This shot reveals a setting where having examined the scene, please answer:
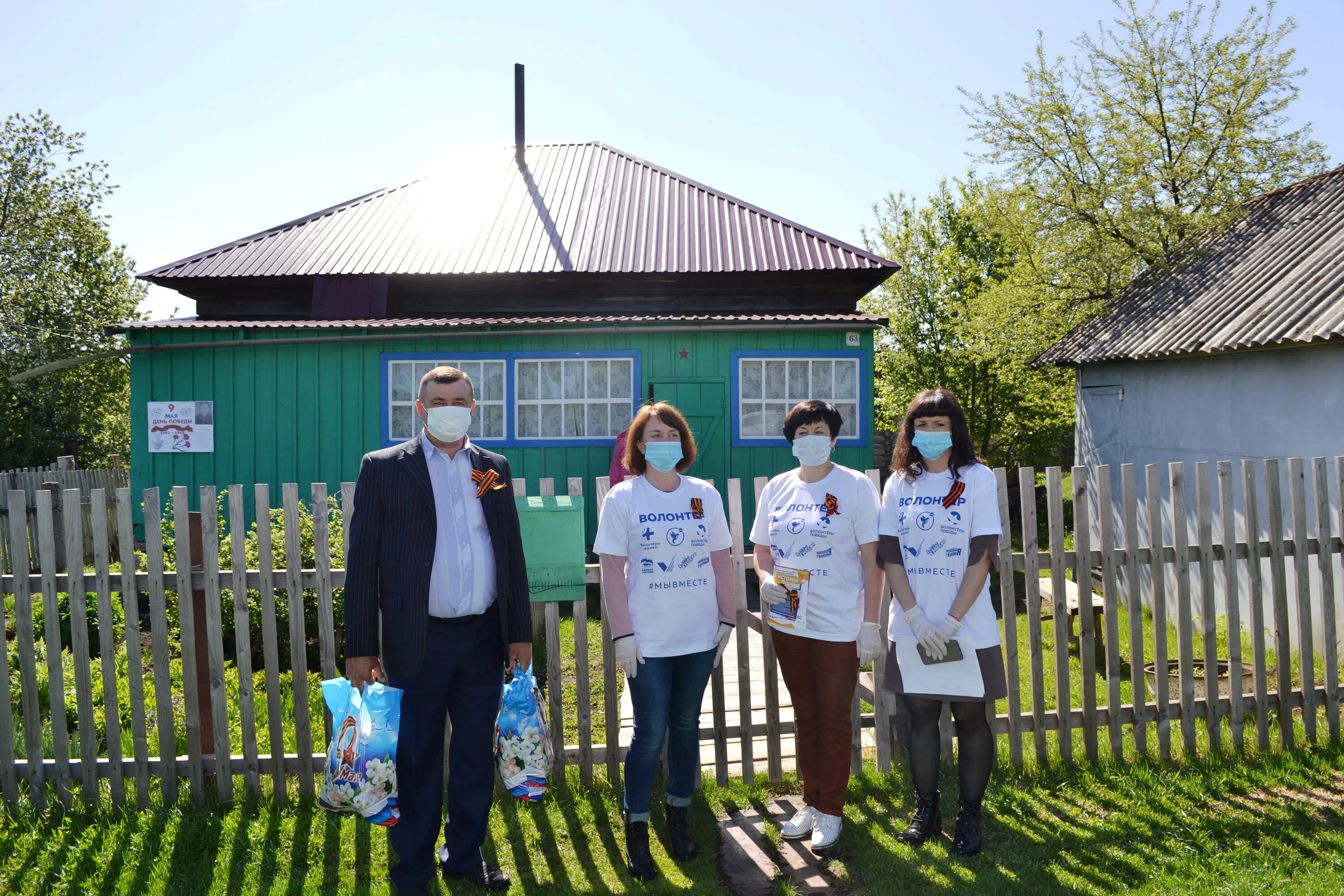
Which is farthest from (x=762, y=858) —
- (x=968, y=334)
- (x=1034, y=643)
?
(x=968, y=334)

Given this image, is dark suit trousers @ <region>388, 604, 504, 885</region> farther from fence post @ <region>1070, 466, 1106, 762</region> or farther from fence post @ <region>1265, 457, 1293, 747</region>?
fence post @ <region>1265, 457, 1293, 747</region>

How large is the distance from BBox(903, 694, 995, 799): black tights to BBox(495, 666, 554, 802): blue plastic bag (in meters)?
1.45

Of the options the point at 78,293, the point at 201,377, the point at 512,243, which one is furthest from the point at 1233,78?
the point at 78,293

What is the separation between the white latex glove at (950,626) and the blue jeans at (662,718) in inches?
34.9

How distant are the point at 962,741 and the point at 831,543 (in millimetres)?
962

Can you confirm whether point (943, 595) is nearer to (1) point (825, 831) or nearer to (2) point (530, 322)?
(1) point (825, 831)

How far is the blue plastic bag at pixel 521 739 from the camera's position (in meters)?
3.36

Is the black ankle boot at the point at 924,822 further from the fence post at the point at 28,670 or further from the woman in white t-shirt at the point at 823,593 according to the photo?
the fence post at the point at 28,670

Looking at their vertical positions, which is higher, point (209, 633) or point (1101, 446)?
point (1101, 446)

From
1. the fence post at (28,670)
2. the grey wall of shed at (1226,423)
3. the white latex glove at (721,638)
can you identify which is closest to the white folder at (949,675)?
the white latex glove at (721,638)

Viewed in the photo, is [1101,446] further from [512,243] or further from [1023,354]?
[512,243]

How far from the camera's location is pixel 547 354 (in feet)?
34.3

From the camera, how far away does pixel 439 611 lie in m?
3.18

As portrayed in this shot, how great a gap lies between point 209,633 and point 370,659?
4.04 ft
